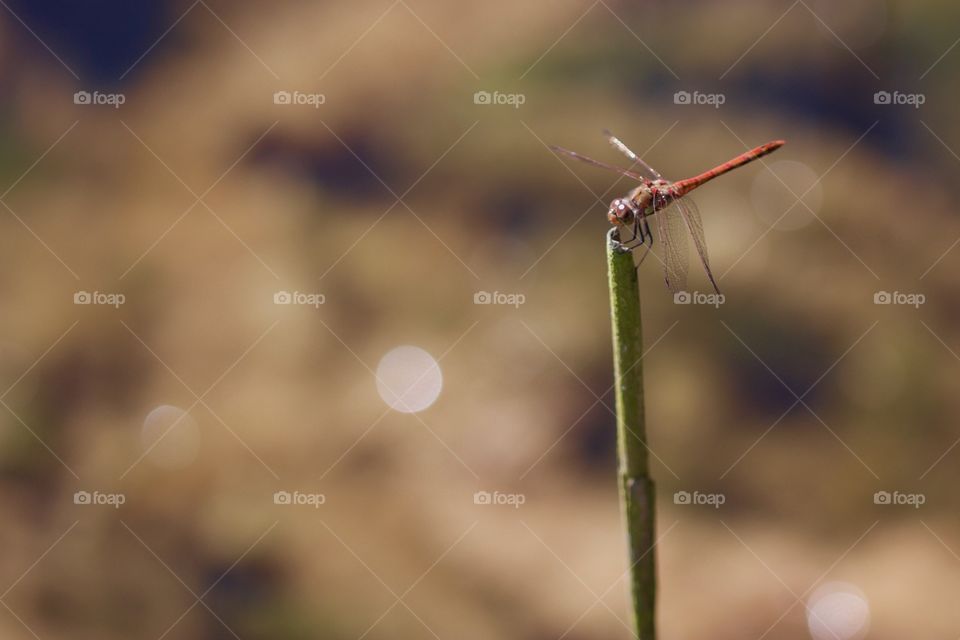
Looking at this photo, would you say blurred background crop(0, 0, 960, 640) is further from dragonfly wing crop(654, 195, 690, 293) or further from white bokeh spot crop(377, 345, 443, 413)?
dragonfly wing crop(654, 195, 690, 293)

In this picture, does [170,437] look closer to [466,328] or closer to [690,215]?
[466,328]

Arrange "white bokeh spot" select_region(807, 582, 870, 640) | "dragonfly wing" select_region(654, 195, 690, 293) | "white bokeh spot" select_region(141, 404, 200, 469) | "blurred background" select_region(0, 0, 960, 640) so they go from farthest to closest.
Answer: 1. "white bokeh spot" select_region(141, 404, 200, 469)
2. "blurred background" select_region(0, 0, 960, 640)
3. "white bokeh spot" select_region(807, 582, 870, 640)
4. "dragonfly wing" select_region(654, 195, 690, 293)

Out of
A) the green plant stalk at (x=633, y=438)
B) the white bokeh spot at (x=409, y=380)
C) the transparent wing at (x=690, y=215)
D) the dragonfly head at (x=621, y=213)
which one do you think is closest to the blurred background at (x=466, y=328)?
the white bokeh spot at (x=409, y=380)

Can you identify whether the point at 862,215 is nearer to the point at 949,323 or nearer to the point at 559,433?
the point at 949,323

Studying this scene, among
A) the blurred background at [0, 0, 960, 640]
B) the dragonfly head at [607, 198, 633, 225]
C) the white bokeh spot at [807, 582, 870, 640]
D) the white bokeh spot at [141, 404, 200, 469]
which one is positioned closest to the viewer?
the dragonfly head at [607, 198, 633, 225]

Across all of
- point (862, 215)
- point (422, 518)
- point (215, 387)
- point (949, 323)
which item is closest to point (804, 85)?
point (862, 215)

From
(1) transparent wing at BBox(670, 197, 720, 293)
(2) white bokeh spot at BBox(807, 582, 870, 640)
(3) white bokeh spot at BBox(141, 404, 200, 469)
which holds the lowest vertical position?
(2) white bokeh spot at BBox(807, 582, 870, 640)

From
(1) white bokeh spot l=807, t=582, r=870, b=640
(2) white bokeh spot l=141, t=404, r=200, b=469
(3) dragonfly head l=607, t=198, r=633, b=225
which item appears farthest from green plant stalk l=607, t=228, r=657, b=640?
(2) white bokeh spot l=141, t=404, r=200, b=469
